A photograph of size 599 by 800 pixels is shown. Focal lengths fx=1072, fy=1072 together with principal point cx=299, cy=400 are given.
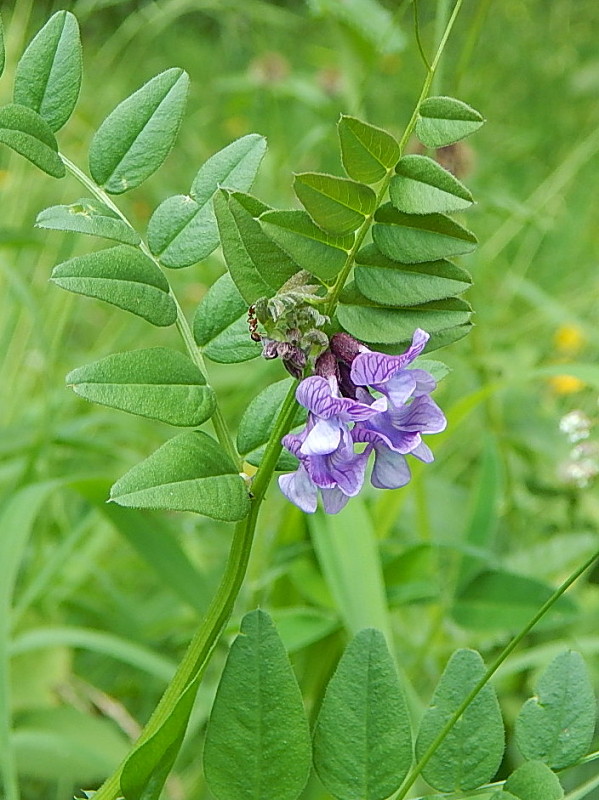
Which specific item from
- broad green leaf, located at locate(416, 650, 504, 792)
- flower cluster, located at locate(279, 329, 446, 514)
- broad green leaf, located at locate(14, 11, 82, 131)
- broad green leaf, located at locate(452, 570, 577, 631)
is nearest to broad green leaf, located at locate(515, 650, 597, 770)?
broad green leaf, located at locate(416, 650, 504, 792)

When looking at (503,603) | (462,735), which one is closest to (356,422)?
(462,735)

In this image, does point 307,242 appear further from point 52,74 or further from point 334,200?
point 52,74

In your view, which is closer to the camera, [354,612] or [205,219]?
[205,219]

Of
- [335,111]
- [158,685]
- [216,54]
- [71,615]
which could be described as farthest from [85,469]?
[216,54]

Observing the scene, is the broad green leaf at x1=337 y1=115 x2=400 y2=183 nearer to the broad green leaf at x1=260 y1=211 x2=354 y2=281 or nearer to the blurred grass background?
the broad green leaf at x1=260 y1=211 x2=354 y2=281

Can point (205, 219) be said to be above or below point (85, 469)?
below

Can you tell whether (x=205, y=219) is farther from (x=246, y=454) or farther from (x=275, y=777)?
(x=275, y=777)
